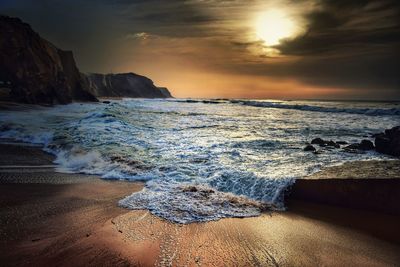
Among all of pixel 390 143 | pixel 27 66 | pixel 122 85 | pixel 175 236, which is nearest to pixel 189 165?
pixel 175 236

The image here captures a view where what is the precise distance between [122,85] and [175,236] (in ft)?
391

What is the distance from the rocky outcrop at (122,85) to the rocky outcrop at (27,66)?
48.9m

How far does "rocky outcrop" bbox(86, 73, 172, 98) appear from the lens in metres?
98.8

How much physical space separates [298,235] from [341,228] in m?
0.76

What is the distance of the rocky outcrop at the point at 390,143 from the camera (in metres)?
9.00

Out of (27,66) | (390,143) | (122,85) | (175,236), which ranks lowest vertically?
(175,236)

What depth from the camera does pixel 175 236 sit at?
12.4 feet

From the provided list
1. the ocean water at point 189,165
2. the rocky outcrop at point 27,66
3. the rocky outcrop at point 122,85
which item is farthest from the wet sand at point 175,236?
the rocky outcrop at point 122,85

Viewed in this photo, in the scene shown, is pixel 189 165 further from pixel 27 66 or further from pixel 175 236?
pixel 27 66

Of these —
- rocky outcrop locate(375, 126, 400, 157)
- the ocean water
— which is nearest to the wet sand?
the ocean water

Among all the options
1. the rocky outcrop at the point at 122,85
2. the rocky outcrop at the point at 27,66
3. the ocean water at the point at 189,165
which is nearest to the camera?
the ocean water at the point at 189,165

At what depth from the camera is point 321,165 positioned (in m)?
7.10

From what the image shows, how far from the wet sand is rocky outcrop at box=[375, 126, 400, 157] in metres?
5.24

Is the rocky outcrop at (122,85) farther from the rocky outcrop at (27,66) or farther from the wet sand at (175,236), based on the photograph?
the wet sand at (175,236)
